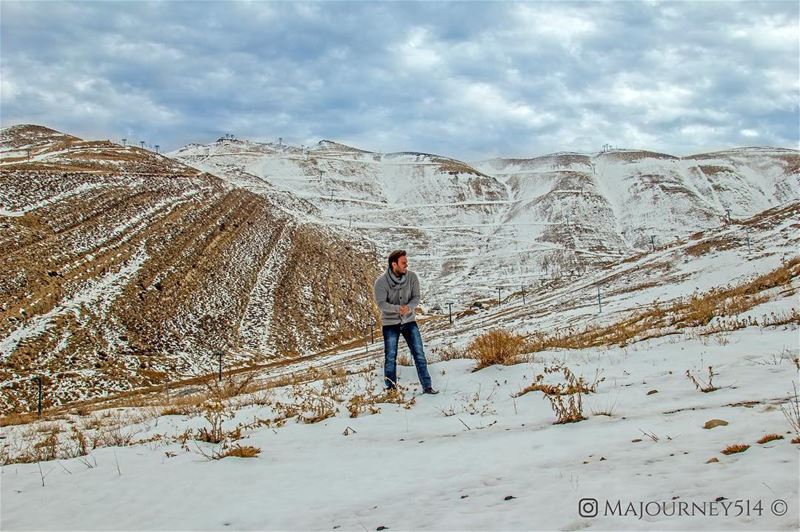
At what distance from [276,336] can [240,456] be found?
42001mm

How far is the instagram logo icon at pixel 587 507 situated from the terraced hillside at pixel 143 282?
3283cm

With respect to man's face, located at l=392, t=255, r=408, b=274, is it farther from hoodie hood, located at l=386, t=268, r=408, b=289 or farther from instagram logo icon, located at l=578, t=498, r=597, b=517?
instagram logo icon, located at l=578, t=498, r=597, b=517

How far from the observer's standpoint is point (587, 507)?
332 cm

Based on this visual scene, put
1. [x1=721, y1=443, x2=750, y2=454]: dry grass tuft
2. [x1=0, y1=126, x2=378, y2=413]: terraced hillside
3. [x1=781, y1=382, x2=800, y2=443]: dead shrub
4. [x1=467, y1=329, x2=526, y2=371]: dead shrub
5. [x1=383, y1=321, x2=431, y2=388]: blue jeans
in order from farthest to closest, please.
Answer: [x1=0, y1=126, x2=378, y2=413]: terraced hillside, [x1=467, y1=329, x2=526, y2=371]: dead shrub, [x1=383, y1=321, x2=431, y2=388]: blue jeans, [x1=781, y1=382, x2=800, y2=443]: dead shrub, [x1=721, y1=443, x2=750, y2=454]: dry grass tuft

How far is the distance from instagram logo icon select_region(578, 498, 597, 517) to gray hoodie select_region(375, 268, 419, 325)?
19.2ft

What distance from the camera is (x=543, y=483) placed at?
153 inches

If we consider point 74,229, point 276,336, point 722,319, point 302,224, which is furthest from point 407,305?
point 302,224

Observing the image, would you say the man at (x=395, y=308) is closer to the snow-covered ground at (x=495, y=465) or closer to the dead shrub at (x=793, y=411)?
the snow-covered ground at (x=495, y=465)

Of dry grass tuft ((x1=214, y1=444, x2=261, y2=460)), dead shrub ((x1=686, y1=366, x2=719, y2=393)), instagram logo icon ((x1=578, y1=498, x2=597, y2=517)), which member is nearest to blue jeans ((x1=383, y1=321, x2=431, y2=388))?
dry grass tuft ((x1=214, y1=444, x2=261, y2=460))

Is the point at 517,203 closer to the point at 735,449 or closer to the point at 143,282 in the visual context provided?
the point at 143,282

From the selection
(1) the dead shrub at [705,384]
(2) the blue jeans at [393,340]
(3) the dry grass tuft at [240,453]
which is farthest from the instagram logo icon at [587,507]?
(2) the blue jeans at [393,340]

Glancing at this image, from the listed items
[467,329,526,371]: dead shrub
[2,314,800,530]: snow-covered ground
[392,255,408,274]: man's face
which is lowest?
[2,314,800,530]: snow-covered ground

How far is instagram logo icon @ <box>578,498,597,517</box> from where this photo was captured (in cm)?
324

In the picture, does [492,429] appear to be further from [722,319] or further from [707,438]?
[722,319]
